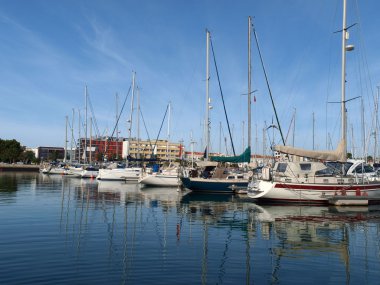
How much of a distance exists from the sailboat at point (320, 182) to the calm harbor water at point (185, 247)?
4.44 meters

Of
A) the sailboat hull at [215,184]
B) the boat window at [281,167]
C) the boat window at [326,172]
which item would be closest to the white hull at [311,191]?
the boat window at [326,172]

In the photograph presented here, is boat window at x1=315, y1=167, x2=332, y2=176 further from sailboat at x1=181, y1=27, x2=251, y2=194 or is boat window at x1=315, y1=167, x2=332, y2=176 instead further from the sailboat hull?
the sailboat hull

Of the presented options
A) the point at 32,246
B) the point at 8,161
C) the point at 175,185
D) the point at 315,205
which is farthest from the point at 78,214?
the point at 8,161

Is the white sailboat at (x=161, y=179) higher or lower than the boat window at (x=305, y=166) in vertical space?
lower

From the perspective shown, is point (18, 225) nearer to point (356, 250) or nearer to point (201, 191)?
point (356, 250)

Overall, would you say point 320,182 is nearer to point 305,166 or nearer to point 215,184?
point 305,166

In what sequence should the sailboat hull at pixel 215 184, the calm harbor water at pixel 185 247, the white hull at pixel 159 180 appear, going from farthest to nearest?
the white hull at pixel 159 180, the sailboat hull at pixel 215 184, the calm harbor water at pixel 185 247

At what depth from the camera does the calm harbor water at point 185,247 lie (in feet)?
34.2

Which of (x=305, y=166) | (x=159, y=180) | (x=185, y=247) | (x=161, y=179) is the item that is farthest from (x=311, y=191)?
(x=159, y=180)

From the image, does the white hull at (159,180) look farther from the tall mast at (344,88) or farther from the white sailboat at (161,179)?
the tall mast at (344,88)

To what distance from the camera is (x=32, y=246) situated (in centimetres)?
1391

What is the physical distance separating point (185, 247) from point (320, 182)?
18486 mm

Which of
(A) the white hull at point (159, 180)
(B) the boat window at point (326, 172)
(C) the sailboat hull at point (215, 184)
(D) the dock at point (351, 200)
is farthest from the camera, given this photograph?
(A) the white hull at point (159, 180)

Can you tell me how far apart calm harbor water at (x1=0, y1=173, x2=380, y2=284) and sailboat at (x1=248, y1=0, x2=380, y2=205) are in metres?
4.44
